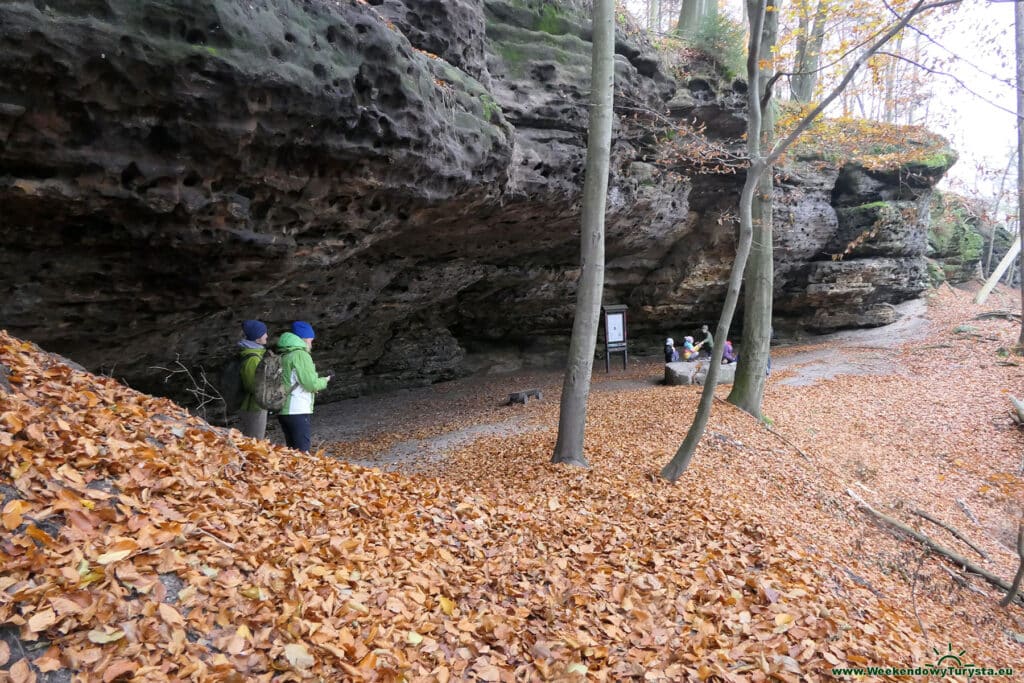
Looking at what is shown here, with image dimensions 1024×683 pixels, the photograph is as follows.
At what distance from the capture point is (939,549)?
22.3 feet

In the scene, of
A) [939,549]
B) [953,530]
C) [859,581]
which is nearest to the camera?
[859,581]

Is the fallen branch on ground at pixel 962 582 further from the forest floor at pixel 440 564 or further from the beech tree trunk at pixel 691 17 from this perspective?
the beech tree trunk at pixel 691 17

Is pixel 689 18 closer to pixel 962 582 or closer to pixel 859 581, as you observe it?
pixel 962 582

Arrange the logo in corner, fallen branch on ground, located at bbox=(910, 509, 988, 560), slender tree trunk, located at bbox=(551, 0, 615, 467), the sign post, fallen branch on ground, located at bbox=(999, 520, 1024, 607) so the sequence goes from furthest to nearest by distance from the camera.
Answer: the sign post → fallen branch on ground, located at bbox=(910, 509, 988, 560) → slender tree trunk, located at bbox=(551, 0, 615, 467) → fallen branch on ground, located at bbox=(999, 520, 1024, 607) → the logo in corner

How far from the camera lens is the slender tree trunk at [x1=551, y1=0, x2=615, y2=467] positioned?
21.2ft

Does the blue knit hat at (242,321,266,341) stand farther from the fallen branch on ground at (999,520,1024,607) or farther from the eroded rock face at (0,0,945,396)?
the fallen branch on ground at (999,520,1024,607)

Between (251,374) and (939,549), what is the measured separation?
28.7 ft

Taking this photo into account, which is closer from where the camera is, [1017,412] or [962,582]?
[962,582]

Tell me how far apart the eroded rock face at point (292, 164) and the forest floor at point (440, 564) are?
2.19 m

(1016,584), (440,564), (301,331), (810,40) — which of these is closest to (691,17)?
(810,40)

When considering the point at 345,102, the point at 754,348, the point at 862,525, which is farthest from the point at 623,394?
the point at 345,102

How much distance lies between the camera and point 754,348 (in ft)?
34.8

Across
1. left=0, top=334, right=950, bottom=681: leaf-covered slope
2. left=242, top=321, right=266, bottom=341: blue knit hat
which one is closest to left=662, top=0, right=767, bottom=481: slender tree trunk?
left=0, top=334, right=950, bottom=681: leaf-covered slope

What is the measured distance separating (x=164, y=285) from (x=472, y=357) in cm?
1145
